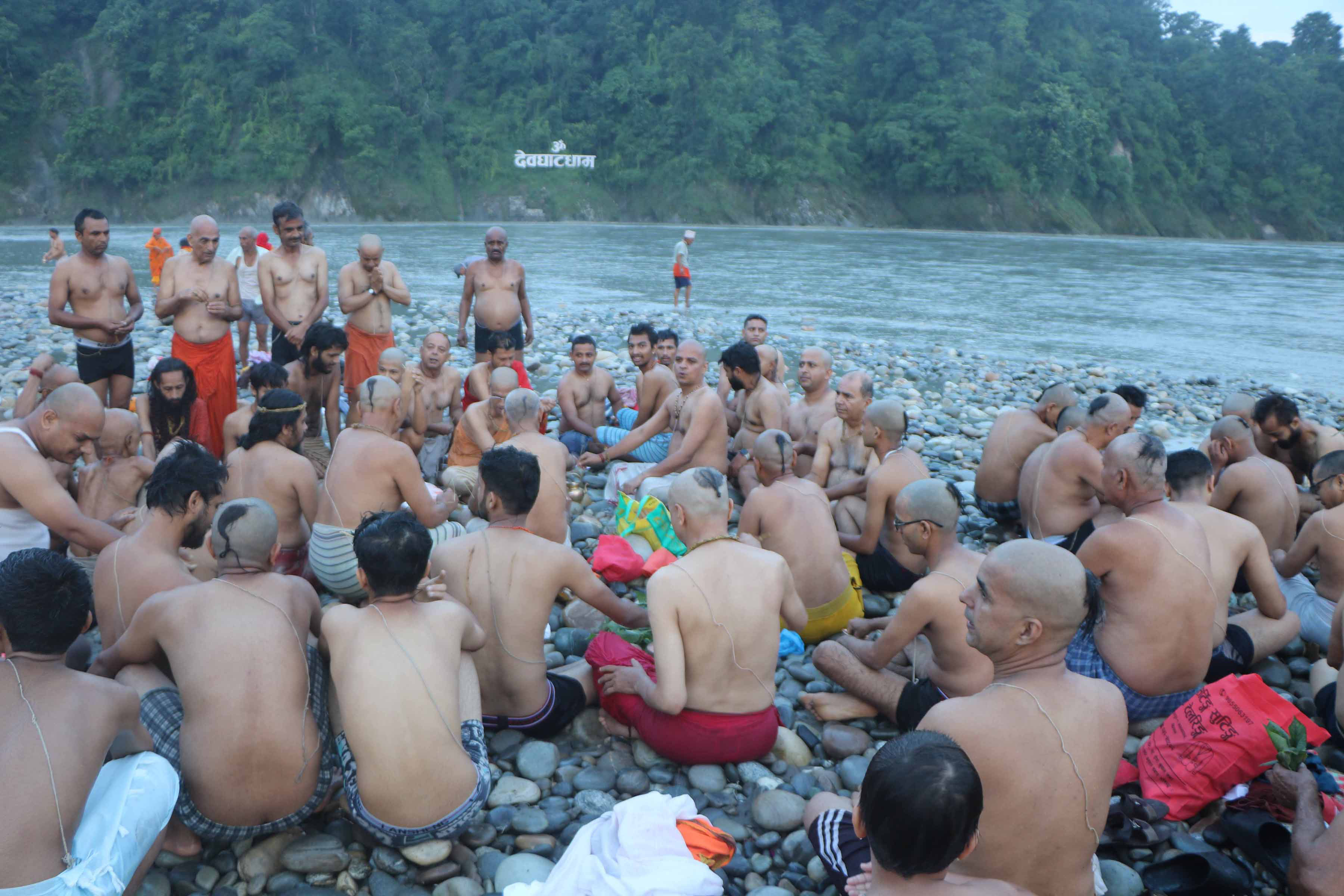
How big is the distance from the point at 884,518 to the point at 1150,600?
1.68 m

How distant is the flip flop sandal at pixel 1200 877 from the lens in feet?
9.51

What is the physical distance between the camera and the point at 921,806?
76.5 inches

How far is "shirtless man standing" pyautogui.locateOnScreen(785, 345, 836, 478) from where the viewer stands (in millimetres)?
6707

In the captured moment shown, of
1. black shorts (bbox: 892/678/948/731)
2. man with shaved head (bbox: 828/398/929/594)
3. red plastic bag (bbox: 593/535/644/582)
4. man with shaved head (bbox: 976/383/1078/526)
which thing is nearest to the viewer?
black shorts (bbox: 892/678/948/731)

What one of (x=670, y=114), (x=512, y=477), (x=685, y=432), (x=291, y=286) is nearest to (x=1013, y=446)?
(x=685, y=432)

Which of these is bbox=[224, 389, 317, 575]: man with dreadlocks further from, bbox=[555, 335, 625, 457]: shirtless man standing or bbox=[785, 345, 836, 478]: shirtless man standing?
bbox=[785, 345, 836, 478]: shirtless man standing

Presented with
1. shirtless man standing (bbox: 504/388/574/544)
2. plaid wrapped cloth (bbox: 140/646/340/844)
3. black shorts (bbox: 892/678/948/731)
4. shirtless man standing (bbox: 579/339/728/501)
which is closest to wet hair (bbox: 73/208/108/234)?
shirtless man standing (bbox: 504/388/574/544)

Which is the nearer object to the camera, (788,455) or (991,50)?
(788,455)

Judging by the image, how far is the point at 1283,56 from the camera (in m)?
68.2

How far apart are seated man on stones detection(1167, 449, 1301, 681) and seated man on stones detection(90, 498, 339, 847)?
11.7ft

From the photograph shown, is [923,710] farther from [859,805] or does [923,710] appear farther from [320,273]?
[320,273]

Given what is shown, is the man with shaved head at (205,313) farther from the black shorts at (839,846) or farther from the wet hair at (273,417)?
the black shorts at (839,846)

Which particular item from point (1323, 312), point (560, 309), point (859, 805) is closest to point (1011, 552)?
point (859, 805)

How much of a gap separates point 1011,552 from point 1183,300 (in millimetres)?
A: 24627
